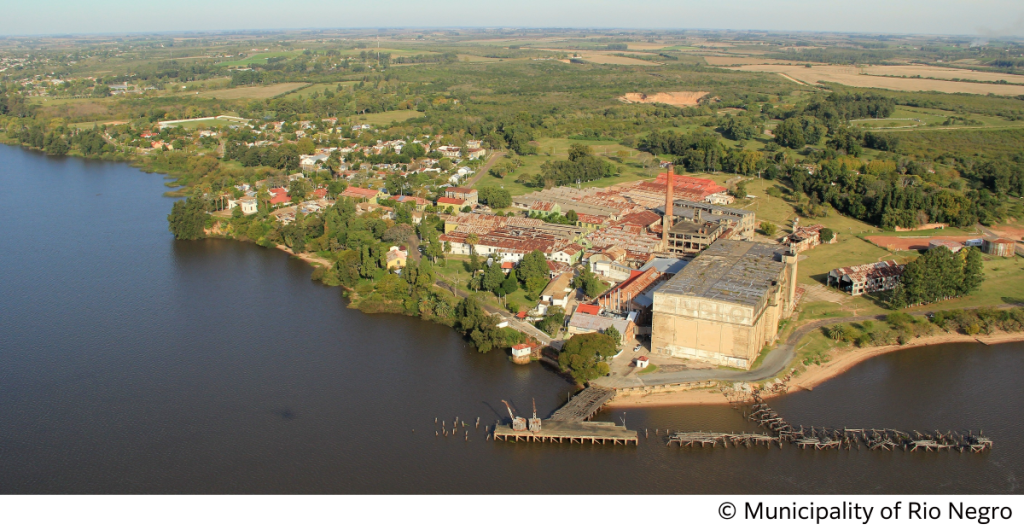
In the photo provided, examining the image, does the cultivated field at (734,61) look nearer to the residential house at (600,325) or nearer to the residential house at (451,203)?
the residential house at (451,203)

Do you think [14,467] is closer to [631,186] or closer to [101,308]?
[101,308]

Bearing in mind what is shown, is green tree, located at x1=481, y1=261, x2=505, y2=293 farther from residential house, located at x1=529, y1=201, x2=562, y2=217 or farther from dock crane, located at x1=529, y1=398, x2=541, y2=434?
residential house, located at x1=529, y1=201, x2=562, y2=217

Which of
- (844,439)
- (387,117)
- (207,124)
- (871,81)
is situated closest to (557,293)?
(844,439)

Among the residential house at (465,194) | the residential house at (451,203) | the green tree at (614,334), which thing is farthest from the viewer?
the residential house at (465,194)

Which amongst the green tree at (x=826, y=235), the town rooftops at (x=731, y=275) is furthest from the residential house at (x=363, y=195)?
the green tree at (x=826, y=235)

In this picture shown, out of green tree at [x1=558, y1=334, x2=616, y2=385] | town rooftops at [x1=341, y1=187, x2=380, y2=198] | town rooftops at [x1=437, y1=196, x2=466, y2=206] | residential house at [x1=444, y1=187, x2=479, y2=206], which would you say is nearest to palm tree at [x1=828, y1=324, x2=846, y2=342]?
green tree at [x1=558, y1=334, x2=616, y2=385]
